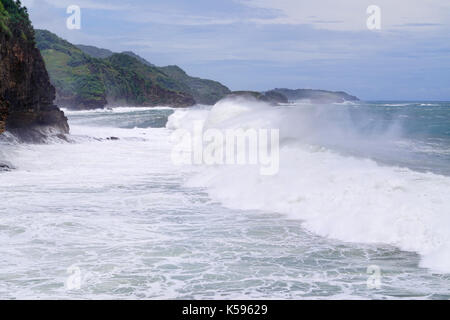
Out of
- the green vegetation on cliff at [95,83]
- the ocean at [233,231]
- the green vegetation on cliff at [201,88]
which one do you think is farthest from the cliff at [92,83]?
the ocean at [233,231]

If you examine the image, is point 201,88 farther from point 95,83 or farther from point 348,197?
point 348,197

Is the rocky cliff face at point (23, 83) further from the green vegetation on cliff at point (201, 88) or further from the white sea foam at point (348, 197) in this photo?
the green vegetation on cliff at point (201, 88)

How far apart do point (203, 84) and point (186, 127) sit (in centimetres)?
13344

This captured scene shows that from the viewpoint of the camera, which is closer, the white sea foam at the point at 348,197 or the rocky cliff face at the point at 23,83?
the white sea foam at the point at 348,197

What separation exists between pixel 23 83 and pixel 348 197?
754 inches

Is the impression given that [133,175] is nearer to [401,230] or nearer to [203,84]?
[401,230]

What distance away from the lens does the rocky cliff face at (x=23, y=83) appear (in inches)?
918

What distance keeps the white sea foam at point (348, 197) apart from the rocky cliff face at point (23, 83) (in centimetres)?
1017

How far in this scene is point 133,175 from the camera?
57.1 feet

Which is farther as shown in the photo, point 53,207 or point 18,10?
point 18,10

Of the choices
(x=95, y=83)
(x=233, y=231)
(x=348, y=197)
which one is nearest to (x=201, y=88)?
(x=95, y=83)

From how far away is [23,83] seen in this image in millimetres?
25938

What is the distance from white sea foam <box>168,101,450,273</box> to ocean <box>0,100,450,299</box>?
35 mm
